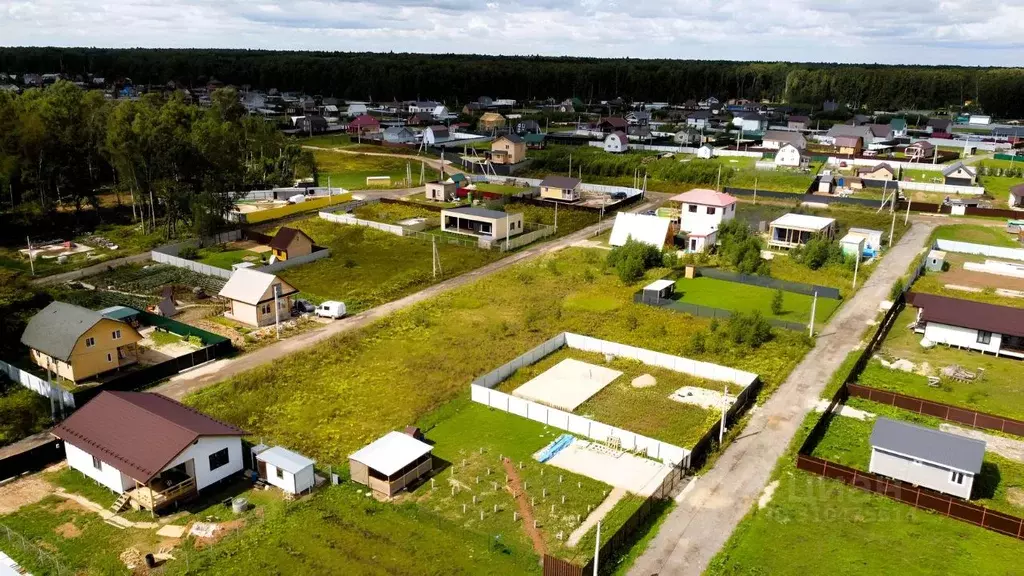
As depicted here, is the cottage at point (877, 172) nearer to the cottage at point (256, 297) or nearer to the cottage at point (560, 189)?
the cottage at point (560, 189)

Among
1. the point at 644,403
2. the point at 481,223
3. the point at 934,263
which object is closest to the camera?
the point at 644,403

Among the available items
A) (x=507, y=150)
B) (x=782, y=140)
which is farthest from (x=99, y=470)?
(x=782, y=140)

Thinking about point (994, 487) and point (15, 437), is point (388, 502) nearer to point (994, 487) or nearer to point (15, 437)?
point (15, 437)

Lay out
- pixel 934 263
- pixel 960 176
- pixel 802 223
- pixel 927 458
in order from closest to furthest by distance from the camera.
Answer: pixel 927 458, pixel 934 263, pixel 802 223, pixel 960 176

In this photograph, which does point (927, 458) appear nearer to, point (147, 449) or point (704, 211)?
point (147, 449)

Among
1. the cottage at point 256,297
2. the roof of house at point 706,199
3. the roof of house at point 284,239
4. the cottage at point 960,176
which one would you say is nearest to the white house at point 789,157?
the cottage at point 960,176
